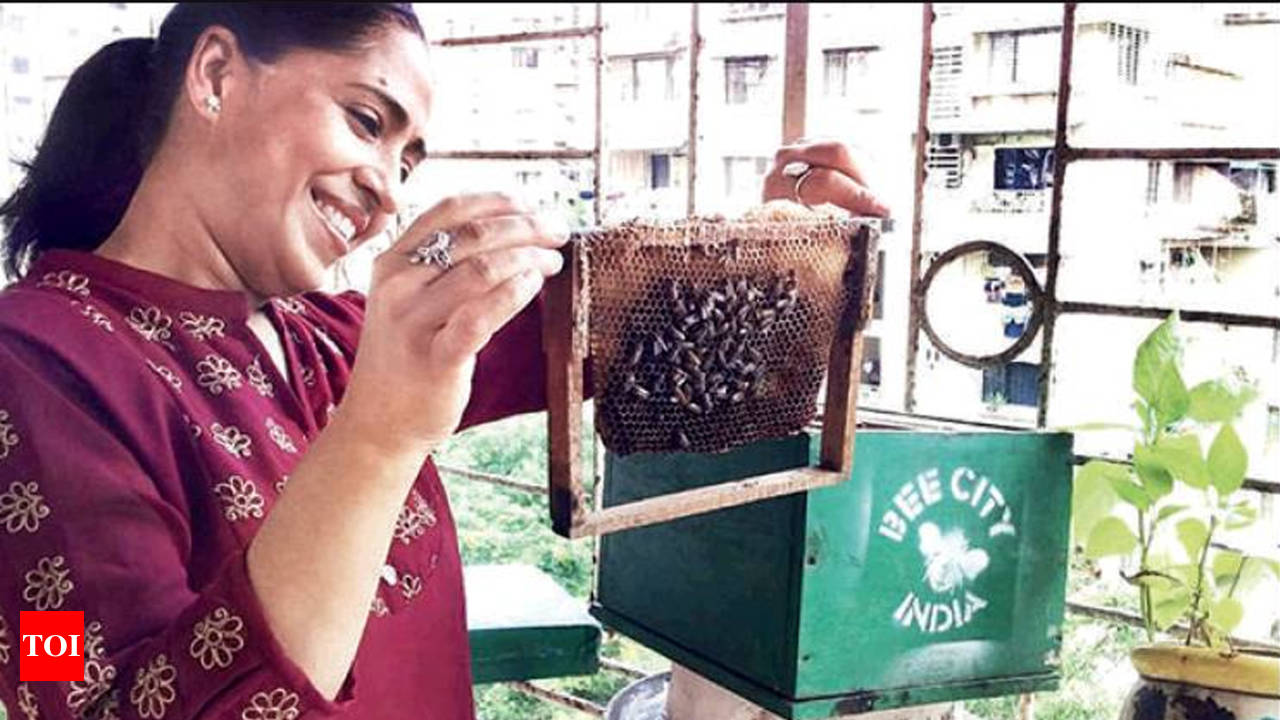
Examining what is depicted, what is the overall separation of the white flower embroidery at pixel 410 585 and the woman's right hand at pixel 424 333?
1.34 feet

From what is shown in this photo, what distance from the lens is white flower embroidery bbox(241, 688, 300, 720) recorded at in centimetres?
78

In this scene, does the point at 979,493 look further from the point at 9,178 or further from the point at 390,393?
the point at 9,178

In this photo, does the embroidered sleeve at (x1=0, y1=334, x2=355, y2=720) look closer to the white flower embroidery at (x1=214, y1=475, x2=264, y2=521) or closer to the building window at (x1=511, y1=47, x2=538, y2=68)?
the white flower embroidery at (x1=214, y1=475, x2=264, y2=521)

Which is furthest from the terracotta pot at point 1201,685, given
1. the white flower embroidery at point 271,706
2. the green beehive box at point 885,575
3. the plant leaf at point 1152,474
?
the white flower embroidery at point 271,706

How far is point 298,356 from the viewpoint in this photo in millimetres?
1294

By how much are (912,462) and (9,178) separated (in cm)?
130

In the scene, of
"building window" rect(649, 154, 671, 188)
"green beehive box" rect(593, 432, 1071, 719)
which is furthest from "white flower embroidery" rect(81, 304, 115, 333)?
"building window" rect(649, 154, 671, 188)

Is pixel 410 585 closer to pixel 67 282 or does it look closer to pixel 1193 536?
pixel 67 282

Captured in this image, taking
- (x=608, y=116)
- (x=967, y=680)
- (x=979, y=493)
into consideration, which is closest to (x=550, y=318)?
(x=979, y=493)

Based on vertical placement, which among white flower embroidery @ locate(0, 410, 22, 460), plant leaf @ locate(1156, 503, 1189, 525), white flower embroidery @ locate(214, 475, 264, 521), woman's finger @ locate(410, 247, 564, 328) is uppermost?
woman's finger @ locate(410, 247, 564, 328)

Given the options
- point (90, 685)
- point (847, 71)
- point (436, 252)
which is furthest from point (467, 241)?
point (847, 71)

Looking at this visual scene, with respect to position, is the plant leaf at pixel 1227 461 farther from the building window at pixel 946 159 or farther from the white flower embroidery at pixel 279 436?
the white flower embroidery at pixel 279 436

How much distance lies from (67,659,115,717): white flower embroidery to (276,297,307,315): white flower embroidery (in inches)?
23.3

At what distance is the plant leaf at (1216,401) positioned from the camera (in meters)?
1.56
